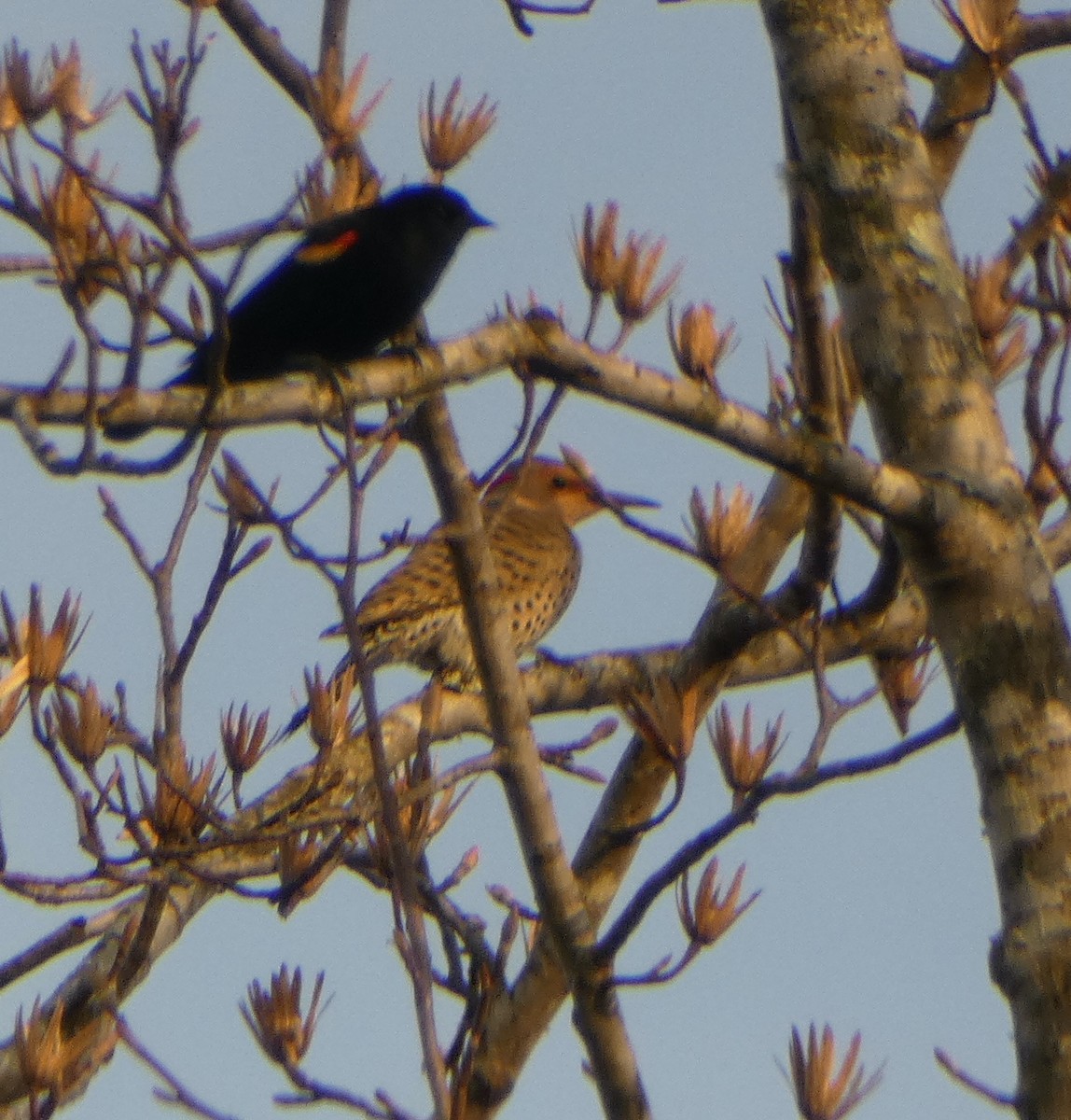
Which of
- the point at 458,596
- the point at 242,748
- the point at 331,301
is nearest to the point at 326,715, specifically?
the point at 242,748

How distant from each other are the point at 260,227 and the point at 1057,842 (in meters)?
1.62

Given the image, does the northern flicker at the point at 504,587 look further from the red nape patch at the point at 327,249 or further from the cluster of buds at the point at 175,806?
the cluster of buds at the point at 175,806

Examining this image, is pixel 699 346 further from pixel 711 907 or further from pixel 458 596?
pixel 458 596

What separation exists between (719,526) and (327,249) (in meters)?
2.07

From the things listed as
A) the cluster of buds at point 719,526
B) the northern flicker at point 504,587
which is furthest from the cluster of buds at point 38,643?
the northern flicker at point 504,587

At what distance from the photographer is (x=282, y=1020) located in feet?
11.3

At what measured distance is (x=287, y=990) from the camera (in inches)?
137

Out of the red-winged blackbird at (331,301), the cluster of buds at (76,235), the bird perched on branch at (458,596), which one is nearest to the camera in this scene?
the cluster of buds at (76,235)

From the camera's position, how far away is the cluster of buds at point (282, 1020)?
3434 mm

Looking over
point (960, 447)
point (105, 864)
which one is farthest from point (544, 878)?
point (960, 447)

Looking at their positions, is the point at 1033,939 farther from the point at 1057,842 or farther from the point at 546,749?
the point at 546,749

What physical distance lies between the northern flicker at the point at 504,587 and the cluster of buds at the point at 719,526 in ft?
7.29

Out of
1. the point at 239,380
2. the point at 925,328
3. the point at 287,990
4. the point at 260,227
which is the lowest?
the point at 287,990

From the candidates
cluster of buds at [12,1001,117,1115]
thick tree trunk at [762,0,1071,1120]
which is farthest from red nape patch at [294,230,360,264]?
cluster of buds at [12,1001,117,1115]
